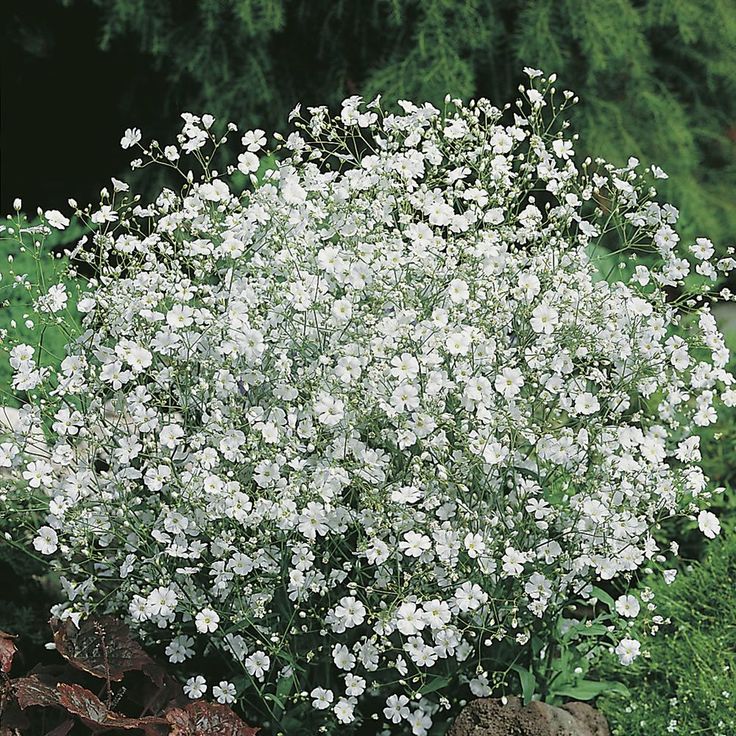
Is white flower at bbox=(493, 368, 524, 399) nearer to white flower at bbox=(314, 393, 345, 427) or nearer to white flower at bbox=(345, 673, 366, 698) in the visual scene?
white flower at bbox=(314, 393, 345, 427)

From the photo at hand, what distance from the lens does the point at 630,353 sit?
239cm

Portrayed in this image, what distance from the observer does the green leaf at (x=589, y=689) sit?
268 cm

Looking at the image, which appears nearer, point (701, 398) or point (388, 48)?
point (701, 398)


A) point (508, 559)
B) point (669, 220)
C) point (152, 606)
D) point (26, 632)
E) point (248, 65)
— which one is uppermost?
point (248, 65)

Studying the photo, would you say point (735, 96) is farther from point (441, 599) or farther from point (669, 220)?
point (441, 599)

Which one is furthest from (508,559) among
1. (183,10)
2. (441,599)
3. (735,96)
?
(735,96)

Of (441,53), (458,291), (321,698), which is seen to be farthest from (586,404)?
(441,53)

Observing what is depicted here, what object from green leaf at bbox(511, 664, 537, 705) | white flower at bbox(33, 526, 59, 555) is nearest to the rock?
green leaf at bbox(511, 664, 537, 705)

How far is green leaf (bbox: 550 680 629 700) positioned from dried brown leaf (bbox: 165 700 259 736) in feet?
2.59

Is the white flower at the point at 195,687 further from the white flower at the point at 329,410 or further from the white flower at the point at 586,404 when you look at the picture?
the white flower at the point at 586,404

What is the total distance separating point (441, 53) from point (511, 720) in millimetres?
3575

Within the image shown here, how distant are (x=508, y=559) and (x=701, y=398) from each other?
597 millimetres

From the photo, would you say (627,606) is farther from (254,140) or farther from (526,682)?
(254,140)

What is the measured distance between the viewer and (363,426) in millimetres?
2334
